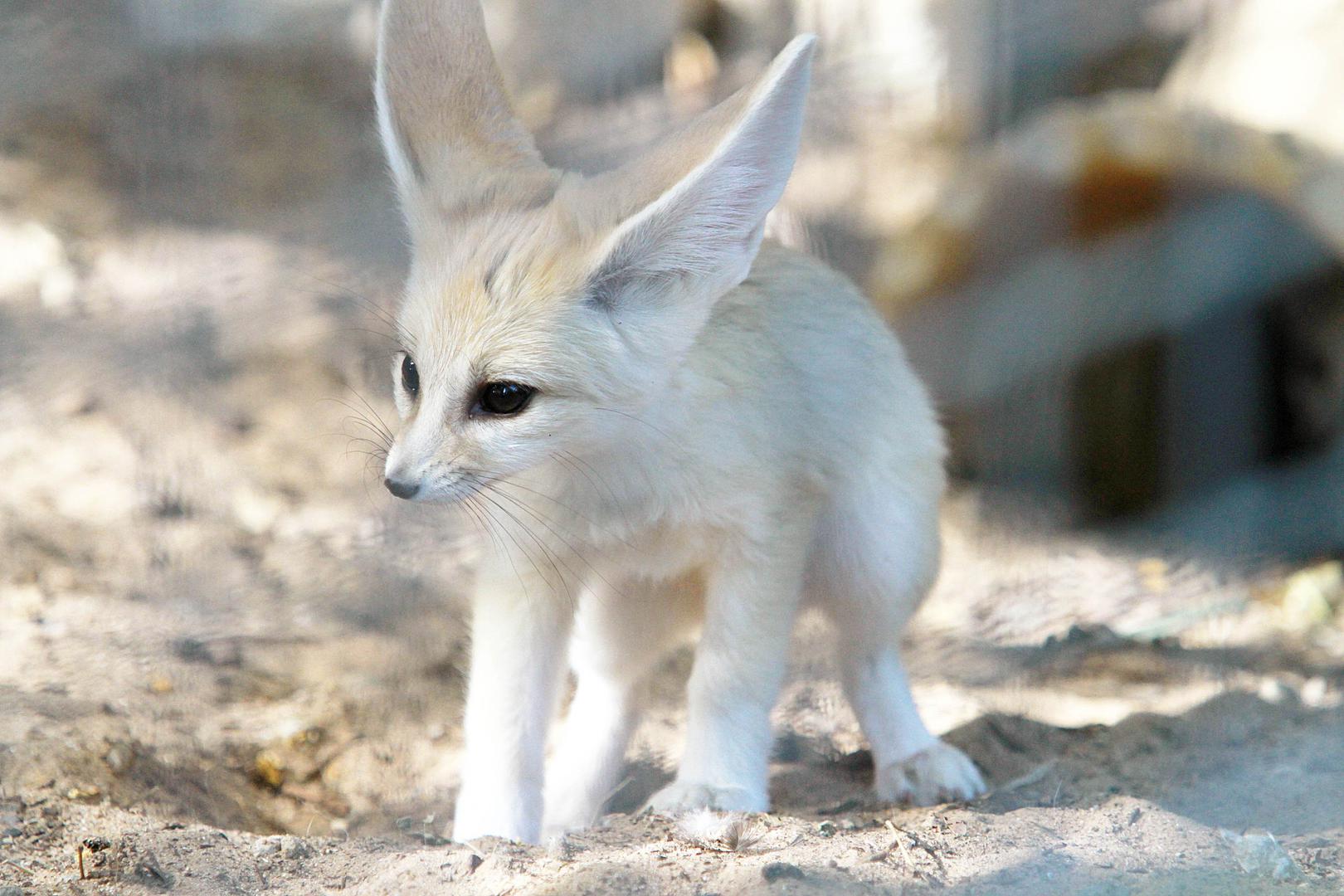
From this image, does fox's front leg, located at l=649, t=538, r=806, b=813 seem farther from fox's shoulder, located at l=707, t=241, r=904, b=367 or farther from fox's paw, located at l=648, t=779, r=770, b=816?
fox's shoulder, located at l=707, t=241, r=904, b=367

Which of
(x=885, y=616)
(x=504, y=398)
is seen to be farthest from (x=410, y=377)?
(x=885, y=616)

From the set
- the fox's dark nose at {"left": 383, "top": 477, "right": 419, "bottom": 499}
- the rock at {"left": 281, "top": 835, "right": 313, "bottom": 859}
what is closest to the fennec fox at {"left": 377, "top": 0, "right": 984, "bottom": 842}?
the fox's dark nose at {"left": 383, "top": 477, "right": 419, "bottom": 499}

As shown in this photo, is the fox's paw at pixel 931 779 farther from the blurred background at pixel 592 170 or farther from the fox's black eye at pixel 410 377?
the fox's black eye at pixel 410 377

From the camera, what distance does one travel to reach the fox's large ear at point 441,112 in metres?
2.51

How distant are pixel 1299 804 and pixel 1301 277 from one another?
2.61m

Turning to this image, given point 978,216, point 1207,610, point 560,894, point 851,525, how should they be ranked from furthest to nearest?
point 978,216
point 1207,610
point 851,525
point 560,894

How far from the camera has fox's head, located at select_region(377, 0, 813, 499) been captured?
87.3 inches

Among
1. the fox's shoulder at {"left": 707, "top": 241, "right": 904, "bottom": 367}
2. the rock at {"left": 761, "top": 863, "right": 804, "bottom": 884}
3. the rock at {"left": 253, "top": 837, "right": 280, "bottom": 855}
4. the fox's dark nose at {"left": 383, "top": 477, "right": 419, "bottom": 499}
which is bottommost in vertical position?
the rock at {"left": 253, "top": 837, "right": 280, "bottom": 855}

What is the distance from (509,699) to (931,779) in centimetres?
97

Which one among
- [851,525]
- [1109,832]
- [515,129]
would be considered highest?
[515,129]

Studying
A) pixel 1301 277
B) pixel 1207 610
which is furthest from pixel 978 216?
pixel 1207 610

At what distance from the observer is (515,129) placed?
2701 mm

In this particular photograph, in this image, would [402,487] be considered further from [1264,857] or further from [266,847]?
[1264,857]

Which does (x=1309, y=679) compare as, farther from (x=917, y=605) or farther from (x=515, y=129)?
(x=515, y=129)
